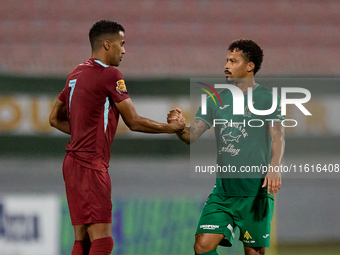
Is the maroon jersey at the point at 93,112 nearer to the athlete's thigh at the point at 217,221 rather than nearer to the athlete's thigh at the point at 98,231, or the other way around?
the athlete's thigh at the point at 98,231

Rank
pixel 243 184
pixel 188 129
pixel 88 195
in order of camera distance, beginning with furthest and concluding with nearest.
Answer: pixel 188 129 → pixel 243 184 → pixel 88 195

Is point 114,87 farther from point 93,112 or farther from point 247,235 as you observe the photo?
point 247,235

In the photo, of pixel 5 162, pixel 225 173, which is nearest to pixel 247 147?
pixel 225 173

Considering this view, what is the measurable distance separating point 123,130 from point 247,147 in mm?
2249

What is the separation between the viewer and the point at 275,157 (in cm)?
273

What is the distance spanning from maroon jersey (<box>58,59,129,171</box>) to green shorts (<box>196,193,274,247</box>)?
79cm

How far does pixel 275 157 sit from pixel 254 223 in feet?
1.49

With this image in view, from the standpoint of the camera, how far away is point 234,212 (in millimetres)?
2814

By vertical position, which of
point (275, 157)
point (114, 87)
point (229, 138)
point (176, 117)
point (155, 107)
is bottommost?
point (275, 157)

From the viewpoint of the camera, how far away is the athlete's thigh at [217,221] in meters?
2.77

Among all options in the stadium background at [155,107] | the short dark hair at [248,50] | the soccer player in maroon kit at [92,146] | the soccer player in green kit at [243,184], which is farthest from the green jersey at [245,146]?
the stadium background at [155,107]

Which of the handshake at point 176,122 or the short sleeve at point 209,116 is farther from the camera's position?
the short sleeve at point 209,116

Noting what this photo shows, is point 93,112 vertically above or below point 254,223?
above

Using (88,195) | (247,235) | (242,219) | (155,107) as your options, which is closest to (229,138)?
(242,219)
